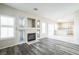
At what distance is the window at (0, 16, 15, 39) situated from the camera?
12.7ft

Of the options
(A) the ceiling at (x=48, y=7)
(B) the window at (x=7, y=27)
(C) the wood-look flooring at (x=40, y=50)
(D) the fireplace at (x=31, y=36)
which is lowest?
(C) the wood-look flooring at (x=40, y=50)

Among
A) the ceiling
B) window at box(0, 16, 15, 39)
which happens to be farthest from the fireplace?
the ceiling

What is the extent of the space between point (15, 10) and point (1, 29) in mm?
1541

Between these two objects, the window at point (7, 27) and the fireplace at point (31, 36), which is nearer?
the window at point (7, 27)

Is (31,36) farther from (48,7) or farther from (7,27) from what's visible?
→ (48,7)

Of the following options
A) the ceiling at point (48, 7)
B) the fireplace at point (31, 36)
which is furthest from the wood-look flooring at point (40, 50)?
the ceiling at point (48, 7)

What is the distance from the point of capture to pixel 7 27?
163 inches

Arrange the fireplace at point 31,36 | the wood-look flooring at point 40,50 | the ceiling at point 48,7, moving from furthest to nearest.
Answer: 1. the fireplace at point 31,36
2. the ceiling at point 48,7
3. the wood-look flooring at point 40,50

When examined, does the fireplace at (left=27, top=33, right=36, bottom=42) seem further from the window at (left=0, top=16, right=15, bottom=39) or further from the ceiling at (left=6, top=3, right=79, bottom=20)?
the ceiling at (left=6, top=3, right=79, bottom=20)

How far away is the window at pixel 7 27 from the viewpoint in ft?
12.7

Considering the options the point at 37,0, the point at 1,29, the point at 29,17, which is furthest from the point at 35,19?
the point at 37,0

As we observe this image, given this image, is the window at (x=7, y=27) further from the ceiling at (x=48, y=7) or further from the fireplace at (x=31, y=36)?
the fireplace at (x=31, y=36)

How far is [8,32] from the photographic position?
420 centimetres

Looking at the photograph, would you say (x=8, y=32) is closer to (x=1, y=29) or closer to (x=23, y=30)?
(x=1, y=29)
